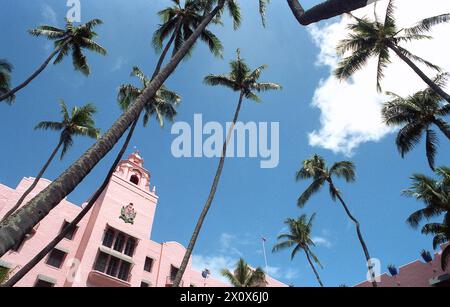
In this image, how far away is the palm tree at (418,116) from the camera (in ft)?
67.6

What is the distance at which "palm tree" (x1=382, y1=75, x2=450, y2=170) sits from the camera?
67.6 ft

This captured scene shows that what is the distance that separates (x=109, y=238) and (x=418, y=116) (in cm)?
2771

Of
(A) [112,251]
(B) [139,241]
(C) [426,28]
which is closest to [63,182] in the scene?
(C) [426,28]

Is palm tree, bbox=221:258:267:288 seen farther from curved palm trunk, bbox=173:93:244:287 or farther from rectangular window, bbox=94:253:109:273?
curved palm trunk, bbox=173:93:244:287

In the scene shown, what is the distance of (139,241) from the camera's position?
31.2 metres

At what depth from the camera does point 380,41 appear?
1973 cm

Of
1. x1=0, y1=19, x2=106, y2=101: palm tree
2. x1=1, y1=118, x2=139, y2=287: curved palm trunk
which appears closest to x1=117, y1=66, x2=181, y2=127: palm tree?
x1=0, y1=19, x2=106, y2=101: palm tree

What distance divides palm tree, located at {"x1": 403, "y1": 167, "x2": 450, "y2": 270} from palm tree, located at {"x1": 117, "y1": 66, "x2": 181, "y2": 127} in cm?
2071

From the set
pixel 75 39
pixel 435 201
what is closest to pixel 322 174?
pixel 435 201

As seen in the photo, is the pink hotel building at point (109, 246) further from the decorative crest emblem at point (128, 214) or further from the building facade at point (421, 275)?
the building facade at point (421, 275)

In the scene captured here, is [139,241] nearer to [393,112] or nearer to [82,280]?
[82,280]

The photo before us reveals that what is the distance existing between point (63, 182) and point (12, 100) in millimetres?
24519

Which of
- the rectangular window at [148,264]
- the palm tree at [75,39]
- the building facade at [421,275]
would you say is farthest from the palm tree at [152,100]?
the building facade at [421,275]
